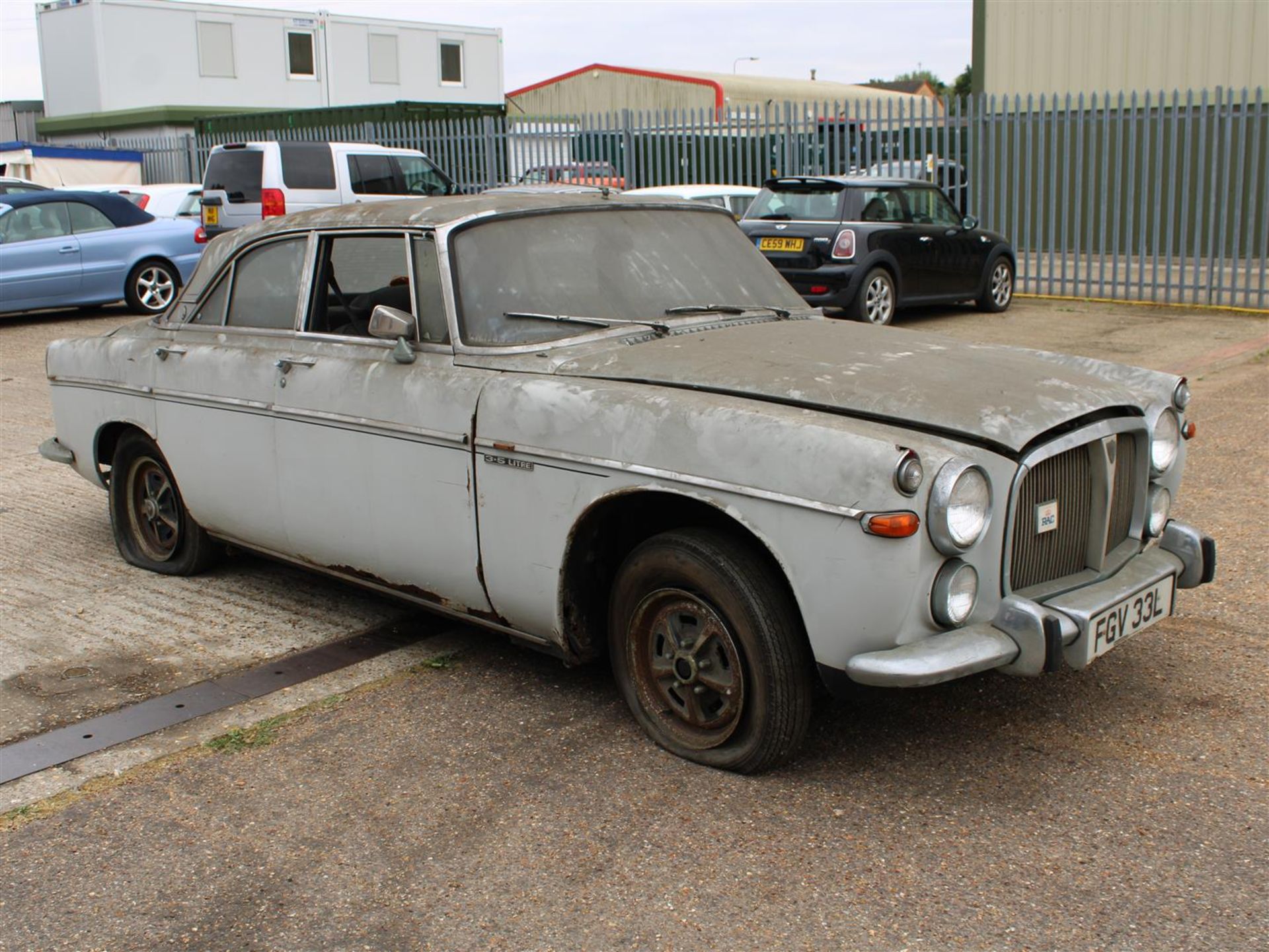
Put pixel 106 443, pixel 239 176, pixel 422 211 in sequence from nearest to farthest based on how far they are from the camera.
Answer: pixel 422 211 < pixel 106 443 < pixel 239 176

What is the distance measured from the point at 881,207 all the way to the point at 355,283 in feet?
31.3

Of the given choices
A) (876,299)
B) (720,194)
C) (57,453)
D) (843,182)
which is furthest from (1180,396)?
(720,194)

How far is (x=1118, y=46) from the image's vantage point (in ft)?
70.2

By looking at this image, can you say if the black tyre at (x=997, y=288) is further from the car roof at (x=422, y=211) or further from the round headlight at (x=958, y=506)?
the round headlight at (x=958, y=506)

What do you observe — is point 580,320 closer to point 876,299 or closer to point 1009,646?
point 1009,646

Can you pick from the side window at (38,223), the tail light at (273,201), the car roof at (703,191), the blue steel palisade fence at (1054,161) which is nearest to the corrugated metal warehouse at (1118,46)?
the blue steel palisade fence at (1054,161)

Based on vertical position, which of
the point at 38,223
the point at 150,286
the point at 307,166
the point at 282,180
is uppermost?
the point at 307,166

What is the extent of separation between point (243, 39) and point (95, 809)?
39.9 meters

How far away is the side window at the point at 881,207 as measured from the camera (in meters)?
13.5

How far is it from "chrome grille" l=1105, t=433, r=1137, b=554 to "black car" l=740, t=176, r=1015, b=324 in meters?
9.06

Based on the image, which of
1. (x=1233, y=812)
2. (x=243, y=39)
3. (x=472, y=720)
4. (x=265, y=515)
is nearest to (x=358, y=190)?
(x=265, y=515)

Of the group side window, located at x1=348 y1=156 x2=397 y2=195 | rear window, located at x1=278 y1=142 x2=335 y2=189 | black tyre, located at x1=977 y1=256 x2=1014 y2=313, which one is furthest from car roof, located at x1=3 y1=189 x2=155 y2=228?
black tyre, located at x1=977 y1=256 x2=1014 y2=313

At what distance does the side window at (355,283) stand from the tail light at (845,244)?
8.77 meters

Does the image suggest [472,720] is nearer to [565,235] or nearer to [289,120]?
[565,235]
